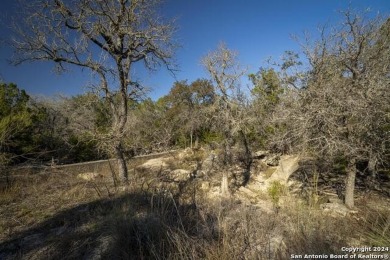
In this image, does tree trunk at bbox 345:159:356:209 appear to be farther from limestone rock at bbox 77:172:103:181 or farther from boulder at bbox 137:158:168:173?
limestone rock at bbox 77:172:103:181

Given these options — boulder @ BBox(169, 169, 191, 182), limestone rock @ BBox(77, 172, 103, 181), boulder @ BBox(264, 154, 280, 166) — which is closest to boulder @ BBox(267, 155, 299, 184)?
boulder @ BBox(264, 154, 280, 166)

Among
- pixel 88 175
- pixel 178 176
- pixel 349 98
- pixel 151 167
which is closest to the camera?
pixel 349 98

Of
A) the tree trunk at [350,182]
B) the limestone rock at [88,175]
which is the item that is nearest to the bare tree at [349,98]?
the tree trunk at [350,182]

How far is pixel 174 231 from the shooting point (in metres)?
3.24

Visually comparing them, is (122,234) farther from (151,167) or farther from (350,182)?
(151,167)

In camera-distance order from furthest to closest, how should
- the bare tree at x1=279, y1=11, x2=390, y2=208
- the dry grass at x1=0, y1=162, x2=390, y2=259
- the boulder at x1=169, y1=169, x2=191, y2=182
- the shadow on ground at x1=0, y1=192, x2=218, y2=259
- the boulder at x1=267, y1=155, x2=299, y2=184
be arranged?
1. the boulder at x1=267, y1=155, x2=299, y2=184
2. the boulder at x1=169, y1=169, x2=191, y2=182
3. the bare tree at x1=279, y1=11, x2=390, y2=208
4. the shadow on ground at x1=0, y1=192, x2=218, y2=259
5. the dry grass at x1=0, y1=162, x2=390, y2=259

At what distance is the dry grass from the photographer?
Result: 2.70 metres

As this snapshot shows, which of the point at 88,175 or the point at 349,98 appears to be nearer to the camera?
the point at 349,98

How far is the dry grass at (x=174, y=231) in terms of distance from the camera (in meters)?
2.70

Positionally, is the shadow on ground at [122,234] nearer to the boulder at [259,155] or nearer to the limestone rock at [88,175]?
the limestone rock at [88,175]

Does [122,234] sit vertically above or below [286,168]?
above

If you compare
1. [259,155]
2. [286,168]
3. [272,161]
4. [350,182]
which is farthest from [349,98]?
[259,155]

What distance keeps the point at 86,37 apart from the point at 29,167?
5335 mm

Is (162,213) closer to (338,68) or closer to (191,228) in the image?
(191,228)
